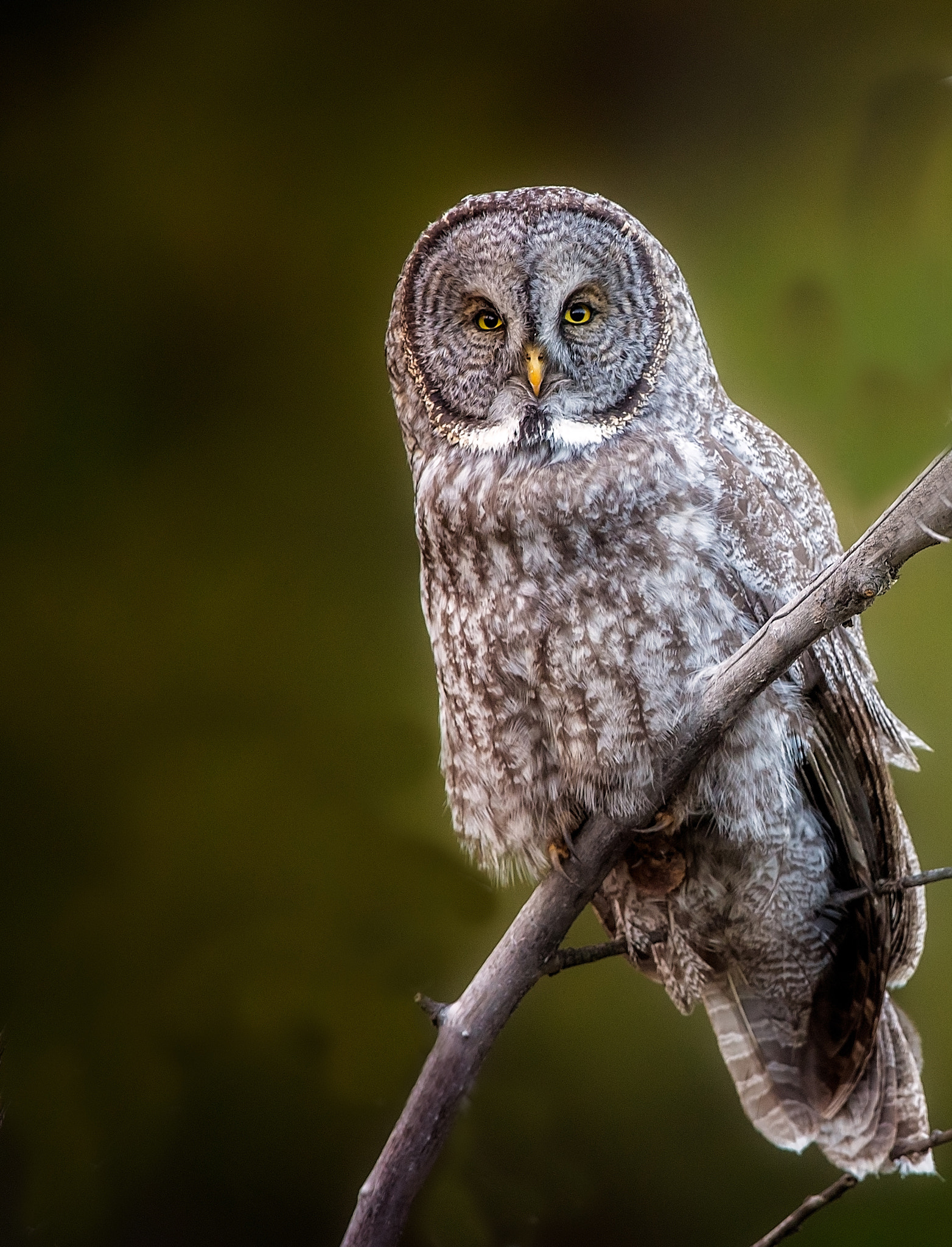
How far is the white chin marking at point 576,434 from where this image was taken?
1282mm

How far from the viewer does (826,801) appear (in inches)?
53.7

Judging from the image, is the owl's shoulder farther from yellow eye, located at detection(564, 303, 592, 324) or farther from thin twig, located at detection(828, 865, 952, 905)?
thin twig, located at detection(828, 865, 952, 905)

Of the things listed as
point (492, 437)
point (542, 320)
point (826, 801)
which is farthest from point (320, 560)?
point (826, 801)

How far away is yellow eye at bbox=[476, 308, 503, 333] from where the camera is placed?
52.1 inches

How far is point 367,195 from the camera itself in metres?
1.58

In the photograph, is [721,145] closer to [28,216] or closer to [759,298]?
[759,298]

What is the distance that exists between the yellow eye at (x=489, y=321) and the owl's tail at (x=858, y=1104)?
1006 mm

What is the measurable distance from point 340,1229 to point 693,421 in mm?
1135

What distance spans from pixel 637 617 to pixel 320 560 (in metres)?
0.64

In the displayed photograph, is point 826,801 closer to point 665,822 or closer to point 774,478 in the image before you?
point 665,822

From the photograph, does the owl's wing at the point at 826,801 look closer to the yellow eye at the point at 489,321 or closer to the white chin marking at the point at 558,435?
the white chin marking at the point at 558,435

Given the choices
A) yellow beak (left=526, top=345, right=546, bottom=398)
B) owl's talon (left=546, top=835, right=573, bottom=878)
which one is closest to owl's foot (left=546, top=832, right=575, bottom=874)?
owl's talon (left=546, top=835, right=573, bottom=878)

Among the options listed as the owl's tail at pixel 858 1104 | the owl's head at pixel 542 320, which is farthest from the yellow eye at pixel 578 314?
the owl's tail at pixel 858 1104

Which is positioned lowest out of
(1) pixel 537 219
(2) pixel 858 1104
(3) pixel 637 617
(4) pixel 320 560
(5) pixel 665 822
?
(2) pixel 858 1104
